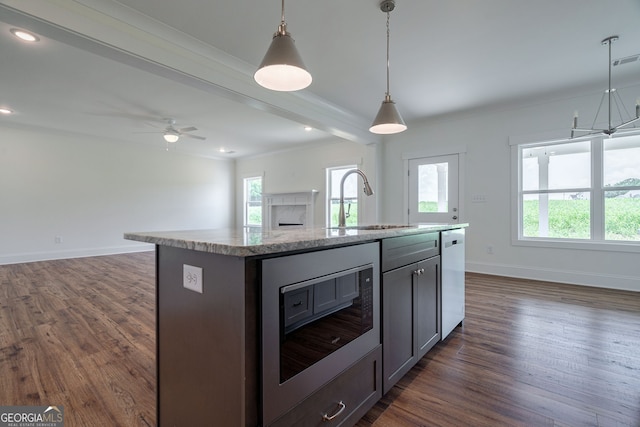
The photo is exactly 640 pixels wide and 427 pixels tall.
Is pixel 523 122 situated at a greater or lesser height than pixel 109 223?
greater

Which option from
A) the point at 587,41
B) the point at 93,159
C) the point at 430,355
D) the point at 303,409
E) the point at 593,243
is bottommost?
the point at 430,355

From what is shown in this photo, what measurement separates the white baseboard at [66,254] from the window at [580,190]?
8.07 m

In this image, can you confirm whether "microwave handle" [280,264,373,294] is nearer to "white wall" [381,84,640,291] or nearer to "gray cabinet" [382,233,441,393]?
"gray cabinet" [382,233,441,393]

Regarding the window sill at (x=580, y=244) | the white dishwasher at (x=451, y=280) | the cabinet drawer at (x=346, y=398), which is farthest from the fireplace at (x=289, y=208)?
the cabinet drawer at (x=346, y=398)

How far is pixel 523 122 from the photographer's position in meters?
4.40

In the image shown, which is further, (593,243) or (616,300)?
(593,243)

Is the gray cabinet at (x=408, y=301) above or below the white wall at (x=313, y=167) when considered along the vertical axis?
below

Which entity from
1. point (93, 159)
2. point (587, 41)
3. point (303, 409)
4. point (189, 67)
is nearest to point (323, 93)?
point (189, 67)

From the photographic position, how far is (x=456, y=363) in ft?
6.57

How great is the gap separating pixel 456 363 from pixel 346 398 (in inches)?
43.6

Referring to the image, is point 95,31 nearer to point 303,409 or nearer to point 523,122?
point 303,409

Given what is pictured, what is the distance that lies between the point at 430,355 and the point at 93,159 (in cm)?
755

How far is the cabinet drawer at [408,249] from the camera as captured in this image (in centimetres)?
156

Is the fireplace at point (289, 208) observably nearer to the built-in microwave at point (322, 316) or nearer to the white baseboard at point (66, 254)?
the white baseboard at point (66, 254)
